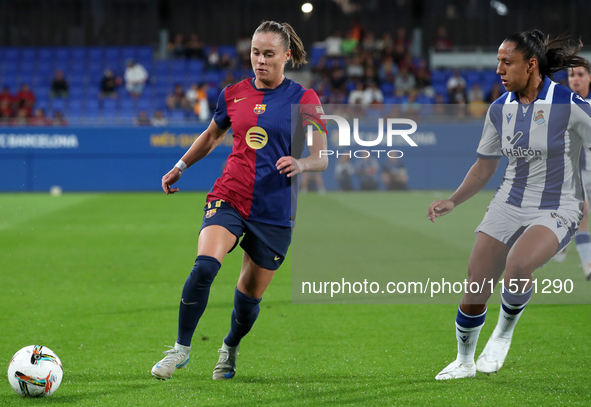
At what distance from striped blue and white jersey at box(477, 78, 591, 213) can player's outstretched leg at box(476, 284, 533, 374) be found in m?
0.59

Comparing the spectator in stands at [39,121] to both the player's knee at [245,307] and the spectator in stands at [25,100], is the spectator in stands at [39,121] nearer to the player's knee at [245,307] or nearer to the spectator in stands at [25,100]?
the spectator in stands at [25,100]

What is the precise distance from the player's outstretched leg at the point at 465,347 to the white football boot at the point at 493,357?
0.30ft

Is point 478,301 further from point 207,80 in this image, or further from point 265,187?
point 207,80

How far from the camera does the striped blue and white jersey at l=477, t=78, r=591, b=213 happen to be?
390 cm

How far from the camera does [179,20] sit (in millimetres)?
28453

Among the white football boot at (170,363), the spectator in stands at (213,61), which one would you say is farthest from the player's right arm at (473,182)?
the spectator in stands at (213,61)

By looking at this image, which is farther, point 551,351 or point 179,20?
point 179,20

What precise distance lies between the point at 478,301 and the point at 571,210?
735 millimetres

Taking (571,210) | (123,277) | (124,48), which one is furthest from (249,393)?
(124,48)

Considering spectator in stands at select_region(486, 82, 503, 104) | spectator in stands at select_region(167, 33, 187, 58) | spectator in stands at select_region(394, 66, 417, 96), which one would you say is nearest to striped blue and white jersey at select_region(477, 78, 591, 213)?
spectator in stands at select_region(486, 82, 503, 104)

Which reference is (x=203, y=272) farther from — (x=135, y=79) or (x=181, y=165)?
(x=135, y=79)

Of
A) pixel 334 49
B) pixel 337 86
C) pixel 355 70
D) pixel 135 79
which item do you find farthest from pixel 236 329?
pixel 334 49

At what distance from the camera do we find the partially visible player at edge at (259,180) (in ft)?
12.8

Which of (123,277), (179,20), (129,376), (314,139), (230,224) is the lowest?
(123,277)
